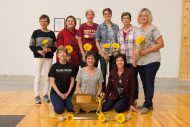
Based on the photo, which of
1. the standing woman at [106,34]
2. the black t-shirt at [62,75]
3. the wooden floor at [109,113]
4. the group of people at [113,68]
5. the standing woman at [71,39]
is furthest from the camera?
the standing woman at [71,39]

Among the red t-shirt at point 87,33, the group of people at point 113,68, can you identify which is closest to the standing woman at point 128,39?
the group of people at point 113,68

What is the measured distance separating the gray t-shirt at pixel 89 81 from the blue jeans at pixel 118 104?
0.24 m

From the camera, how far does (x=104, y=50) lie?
474cm

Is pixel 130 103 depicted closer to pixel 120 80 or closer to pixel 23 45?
pixel 120 80

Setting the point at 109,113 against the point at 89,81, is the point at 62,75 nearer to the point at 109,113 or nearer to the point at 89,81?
the point at 89,81

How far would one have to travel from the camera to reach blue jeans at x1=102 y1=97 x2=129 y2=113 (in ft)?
14.3

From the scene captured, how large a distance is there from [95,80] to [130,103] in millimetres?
593

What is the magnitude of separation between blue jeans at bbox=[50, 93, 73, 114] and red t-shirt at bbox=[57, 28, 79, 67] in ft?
2.25

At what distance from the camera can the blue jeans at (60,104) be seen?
13.9ft

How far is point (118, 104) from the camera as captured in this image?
A: 4367 millimetres

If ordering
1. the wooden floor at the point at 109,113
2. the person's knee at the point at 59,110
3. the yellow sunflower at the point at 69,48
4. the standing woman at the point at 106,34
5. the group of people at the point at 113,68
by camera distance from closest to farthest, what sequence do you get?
the wooden floor at the point at 109,113, the person's knee at the point at 59,110, the group of people at the point at 113,68, the yellow sunflower at the point at 69,48, the standing woman at the point at 106,34

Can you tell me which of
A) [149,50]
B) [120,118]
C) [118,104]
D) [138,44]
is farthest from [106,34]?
[120,118]

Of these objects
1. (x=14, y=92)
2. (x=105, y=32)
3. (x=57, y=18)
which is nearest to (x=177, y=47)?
(x=57, y=18)

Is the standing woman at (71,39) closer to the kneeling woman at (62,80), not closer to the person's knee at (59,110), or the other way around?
the kneeling woman at (62,80)
